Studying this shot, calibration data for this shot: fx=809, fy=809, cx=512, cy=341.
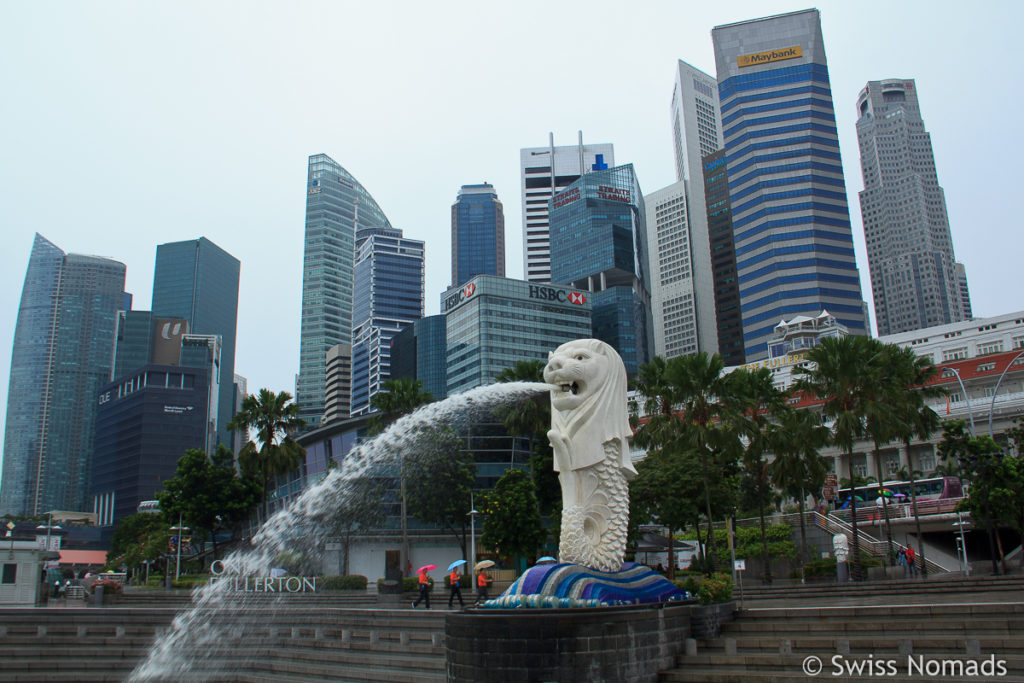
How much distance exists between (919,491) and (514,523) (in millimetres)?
26574

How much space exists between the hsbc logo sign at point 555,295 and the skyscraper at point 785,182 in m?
35.2

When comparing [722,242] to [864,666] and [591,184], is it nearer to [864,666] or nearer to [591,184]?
[591,184]

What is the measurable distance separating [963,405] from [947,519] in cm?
2338

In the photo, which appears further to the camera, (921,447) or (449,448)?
(921,447)

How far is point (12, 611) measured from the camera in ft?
82.1

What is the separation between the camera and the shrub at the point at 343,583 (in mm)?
34997

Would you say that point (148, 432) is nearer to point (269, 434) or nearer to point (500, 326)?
point (500, 326)

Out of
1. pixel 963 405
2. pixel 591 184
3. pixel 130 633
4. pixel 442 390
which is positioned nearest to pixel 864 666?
pixel 130 633

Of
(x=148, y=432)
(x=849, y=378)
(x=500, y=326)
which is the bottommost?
(x=849, y=378)

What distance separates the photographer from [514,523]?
38000 mm

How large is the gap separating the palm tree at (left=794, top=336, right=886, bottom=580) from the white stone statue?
57.3 ft

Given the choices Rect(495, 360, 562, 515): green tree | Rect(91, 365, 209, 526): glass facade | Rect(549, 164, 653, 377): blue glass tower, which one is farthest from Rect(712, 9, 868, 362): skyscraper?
Rect(91, 365, 209, 526): glass facade

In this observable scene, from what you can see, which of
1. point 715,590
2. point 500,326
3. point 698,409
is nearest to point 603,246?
point 500,326

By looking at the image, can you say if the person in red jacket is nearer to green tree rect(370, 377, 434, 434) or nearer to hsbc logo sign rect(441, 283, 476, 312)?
green tree rect(370, 377, 434, 434)
